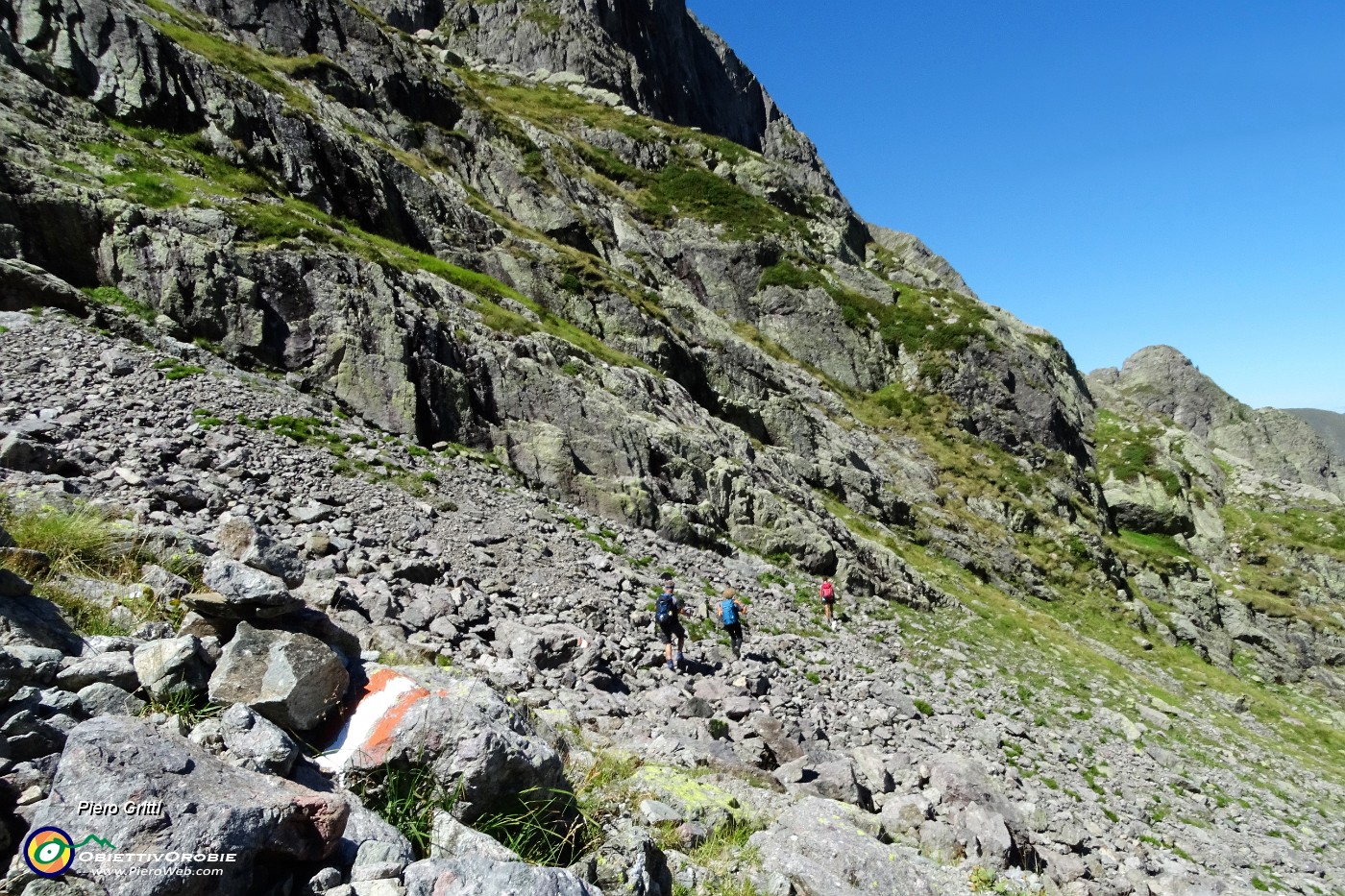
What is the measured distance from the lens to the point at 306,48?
58.0 metres

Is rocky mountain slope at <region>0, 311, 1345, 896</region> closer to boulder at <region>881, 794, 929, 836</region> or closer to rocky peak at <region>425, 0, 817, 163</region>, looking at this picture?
boulder at <region>881, 794, 929, 836</region>

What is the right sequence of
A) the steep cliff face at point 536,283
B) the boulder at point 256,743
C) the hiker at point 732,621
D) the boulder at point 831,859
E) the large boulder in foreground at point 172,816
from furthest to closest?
1. the steep cliff face at point 536,283
2. the hiker at point 732,621
3. the boulder at point 831,859
4. the boulder at point 256,743
5. the large boulder in foreground at point 172,816

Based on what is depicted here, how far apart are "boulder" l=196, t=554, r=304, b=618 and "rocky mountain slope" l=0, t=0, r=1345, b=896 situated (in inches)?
1.3

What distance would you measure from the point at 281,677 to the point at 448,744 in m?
1.48

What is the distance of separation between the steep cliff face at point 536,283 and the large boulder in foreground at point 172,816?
65.0ft

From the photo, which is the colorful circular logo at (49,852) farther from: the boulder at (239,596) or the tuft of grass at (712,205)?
the tuft of grass at (712,205)

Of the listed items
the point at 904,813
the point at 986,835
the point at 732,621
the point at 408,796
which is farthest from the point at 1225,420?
the point at 408,796

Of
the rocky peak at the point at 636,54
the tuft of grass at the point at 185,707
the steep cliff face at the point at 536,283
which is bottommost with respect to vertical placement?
the tuft of grass at the point at 185,707

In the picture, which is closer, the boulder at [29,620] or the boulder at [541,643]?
the boulder at [29,620]

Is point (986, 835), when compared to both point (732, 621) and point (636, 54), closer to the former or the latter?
point (732, 621)

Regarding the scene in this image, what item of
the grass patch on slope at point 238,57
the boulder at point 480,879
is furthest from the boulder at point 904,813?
the grass patch on slope at point 238,57

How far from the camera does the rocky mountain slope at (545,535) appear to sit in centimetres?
562

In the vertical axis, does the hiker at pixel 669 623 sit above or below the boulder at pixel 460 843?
below

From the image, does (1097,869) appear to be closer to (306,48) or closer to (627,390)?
(627,390)
